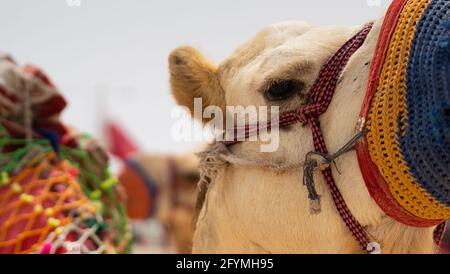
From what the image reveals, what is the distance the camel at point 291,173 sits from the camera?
1.73 meters

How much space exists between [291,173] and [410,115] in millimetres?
445

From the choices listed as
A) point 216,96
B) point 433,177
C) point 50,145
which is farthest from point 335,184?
point 50,145

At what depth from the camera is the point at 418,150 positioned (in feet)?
4.97

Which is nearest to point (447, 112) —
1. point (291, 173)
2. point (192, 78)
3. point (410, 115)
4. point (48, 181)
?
point (410, 115)

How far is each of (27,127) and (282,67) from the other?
137 centimetres

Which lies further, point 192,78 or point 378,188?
point 192,78

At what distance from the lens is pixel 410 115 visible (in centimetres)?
153

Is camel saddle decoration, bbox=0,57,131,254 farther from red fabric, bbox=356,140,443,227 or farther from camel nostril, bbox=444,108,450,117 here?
camel nostril, bbox=444,108,450,117

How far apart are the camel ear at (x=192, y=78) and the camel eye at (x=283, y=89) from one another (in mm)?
367

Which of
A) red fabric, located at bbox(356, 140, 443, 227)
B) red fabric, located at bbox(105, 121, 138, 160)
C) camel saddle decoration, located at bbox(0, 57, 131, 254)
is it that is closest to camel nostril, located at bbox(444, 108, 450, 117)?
red fabric, located at bbox(356, 140, 443, 227)

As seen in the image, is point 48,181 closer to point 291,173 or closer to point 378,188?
point 291,173

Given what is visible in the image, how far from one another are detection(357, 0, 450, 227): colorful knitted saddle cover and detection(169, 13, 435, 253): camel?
8 cm
